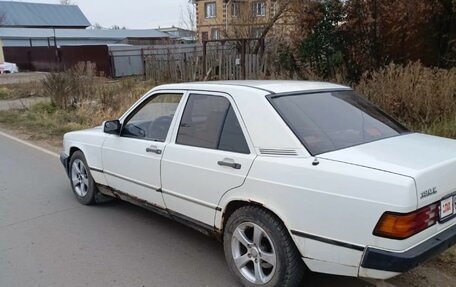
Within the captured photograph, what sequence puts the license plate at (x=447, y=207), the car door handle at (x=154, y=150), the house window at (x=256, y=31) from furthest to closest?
the house window at (x=256, y=31), the car door handle at (x=154, y=150), the license plate at (x=447, y=207)

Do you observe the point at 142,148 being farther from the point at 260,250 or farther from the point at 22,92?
the point at 22,92

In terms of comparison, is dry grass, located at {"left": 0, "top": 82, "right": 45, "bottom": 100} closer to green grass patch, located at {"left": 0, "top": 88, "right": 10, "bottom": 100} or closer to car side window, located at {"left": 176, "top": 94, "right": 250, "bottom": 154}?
green grass patch, located at {"left": 0, "top": 88, "right": 10, "bottom": 100}

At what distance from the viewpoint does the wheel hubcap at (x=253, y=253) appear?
3275 millimetres

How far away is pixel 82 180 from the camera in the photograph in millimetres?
5637

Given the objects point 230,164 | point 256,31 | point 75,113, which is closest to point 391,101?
point 230,164

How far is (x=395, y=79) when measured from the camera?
7.70 metres

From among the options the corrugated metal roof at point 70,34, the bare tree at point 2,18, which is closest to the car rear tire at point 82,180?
the corrugated metal roof at point 70,34

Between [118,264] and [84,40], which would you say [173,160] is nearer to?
[118,264]

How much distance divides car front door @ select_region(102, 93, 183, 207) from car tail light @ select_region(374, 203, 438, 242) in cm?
214

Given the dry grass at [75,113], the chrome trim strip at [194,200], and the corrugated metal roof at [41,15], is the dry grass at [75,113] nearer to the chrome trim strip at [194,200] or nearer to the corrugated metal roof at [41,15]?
the chrome trim strip at [194,200]

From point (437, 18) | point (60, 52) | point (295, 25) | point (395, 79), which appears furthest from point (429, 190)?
point (60, 52)

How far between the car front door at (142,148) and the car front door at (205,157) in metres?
0.19

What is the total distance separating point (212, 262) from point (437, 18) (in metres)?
9.69

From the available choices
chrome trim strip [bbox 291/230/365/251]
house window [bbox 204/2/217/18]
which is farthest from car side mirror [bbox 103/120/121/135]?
house window [bbox 204/2/217/18]
